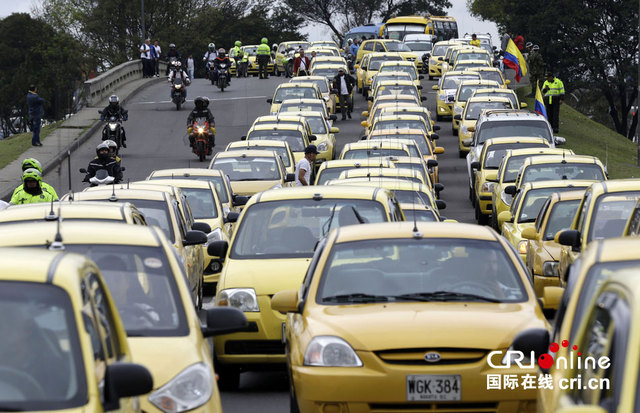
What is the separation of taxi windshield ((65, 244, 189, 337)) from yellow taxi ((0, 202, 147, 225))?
7.53 ft

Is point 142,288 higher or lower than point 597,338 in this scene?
lower

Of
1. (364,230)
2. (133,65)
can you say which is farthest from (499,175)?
(133,65)

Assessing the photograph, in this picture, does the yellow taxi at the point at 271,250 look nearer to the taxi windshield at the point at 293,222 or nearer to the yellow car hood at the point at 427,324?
the taxi windshield at the point at 293,222

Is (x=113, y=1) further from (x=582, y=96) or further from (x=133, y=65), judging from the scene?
(x=582, y=96)

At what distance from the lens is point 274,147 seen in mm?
29328

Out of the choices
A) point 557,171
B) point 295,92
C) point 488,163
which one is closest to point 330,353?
point 557,171

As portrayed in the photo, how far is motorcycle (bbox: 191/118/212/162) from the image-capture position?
36750mm

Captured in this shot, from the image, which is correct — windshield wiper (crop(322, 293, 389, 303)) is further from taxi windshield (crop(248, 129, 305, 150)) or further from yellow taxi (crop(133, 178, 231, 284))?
taxi windshield (crop(248, 129, 305, 150))

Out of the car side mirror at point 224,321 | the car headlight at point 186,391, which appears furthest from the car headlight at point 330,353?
the car headlight at point 186,391

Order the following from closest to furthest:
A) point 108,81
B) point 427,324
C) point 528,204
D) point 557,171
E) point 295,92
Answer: point 427,324 < point 528,204 < point 557,171 < point 295,92 < point 108,81

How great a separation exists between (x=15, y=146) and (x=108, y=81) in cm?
1567

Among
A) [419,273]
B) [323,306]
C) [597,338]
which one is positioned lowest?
[323,306]

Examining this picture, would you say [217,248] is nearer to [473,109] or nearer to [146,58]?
[473,109]

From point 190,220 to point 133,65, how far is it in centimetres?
4964
